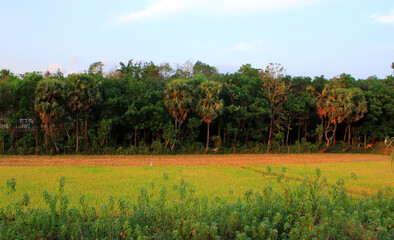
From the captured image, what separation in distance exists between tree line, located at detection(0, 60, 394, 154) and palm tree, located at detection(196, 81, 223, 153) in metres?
0.08

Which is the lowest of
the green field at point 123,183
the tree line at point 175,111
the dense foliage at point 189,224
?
the green field at point 123,183

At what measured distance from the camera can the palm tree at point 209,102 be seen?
23.4 meters

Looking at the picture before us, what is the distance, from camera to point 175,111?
23.4 m

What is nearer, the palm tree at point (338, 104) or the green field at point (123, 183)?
the green field at point (123, 183)

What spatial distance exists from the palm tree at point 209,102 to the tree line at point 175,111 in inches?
3.1

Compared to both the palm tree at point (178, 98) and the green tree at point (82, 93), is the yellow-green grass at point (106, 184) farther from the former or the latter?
the palm tree at point (178, 98)

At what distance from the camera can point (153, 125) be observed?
23.8 m

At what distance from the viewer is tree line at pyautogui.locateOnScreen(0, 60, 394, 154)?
70.1 feet

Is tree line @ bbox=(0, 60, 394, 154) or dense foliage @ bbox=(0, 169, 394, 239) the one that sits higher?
tree line @ bbox=(0, 60, 394, 154)

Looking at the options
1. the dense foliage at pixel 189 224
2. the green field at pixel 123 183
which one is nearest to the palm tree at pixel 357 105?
the green field at pixel 123 183

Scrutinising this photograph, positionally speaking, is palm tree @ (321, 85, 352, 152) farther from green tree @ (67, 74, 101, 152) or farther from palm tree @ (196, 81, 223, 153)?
green tree @ (67, 74, 101, 152)

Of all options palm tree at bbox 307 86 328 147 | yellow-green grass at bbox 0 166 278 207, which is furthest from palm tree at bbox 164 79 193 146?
palm tree at bbox 307 86 328 147

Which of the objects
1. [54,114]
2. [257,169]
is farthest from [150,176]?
[54,114]

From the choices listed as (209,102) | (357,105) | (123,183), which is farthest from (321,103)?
(123,183)
